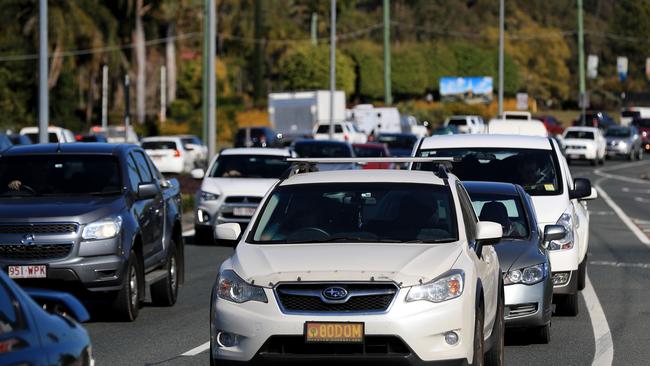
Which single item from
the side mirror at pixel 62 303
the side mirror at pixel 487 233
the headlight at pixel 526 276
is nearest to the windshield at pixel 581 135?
the headlight at pixel 526 276

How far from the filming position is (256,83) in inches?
4232

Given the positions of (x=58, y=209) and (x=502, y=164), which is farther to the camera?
(x=502, y=164)

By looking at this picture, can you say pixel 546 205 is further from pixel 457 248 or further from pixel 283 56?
pixel 283 56

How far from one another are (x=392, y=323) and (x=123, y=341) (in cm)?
525

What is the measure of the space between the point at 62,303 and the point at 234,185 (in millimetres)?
19232

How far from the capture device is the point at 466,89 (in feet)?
396

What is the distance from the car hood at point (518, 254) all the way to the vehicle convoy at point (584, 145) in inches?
2003

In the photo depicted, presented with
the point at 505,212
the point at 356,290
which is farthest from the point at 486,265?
the point at 505,212

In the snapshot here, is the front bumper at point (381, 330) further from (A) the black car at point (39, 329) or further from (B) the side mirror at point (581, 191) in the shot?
(B) the side mirror at point (581, 191)

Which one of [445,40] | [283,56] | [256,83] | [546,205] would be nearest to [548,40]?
[445,40]

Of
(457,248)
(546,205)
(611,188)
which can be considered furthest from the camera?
(611,188)

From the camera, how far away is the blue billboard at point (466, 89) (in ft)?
393

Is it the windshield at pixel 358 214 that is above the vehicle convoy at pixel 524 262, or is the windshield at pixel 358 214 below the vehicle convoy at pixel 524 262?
above

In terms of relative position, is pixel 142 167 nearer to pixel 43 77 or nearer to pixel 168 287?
pixel 168 287
